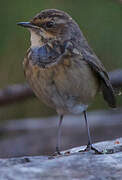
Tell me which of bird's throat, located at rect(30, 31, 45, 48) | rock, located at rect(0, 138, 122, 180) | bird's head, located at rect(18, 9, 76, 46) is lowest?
rock, located at rect(0, 138, 122, 180)

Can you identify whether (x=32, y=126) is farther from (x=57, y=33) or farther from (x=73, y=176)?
(x=73, y=176)

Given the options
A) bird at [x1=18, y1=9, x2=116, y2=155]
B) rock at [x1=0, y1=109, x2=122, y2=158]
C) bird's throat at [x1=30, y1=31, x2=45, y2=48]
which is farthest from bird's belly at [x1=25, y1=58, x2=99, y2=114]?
rock at [x1=0, y1=109, x2=122, y2=158]

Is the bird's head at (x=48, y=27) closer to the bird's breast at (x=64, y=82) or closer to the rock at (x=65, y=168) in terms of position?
the bird's breast at (x=64, y=82)

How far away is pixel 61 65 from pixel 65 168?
3.90 ft

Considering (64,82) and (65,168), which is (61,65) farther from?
(65,168)

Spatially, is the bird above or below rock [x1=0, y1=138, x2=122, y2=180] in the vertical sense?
above

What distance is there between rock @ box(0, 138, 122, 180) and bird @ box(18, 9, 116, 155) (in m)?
0.54

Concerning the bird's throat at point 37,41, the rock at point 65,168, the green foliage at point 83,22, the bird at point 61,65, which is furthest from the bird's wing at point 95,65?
the green foliage at point 83,22

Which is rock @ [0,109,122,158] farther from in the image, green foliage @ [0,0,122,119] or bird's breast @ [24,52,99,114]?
bird's breast @ [24,52,99,114]

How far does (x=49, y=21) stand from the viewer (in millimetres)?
5062

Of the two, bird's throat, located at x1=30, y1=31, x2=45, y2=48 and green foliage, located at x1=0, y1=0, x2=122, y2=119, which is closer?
bird's throat, located at x1=30, y1=31, x2=45, y2=48

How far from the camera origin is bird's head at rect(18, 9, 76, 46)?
5004mm

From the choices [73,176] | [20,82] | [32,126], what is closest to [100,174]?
[73,176]

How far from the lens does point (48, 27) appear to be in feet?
16.6
